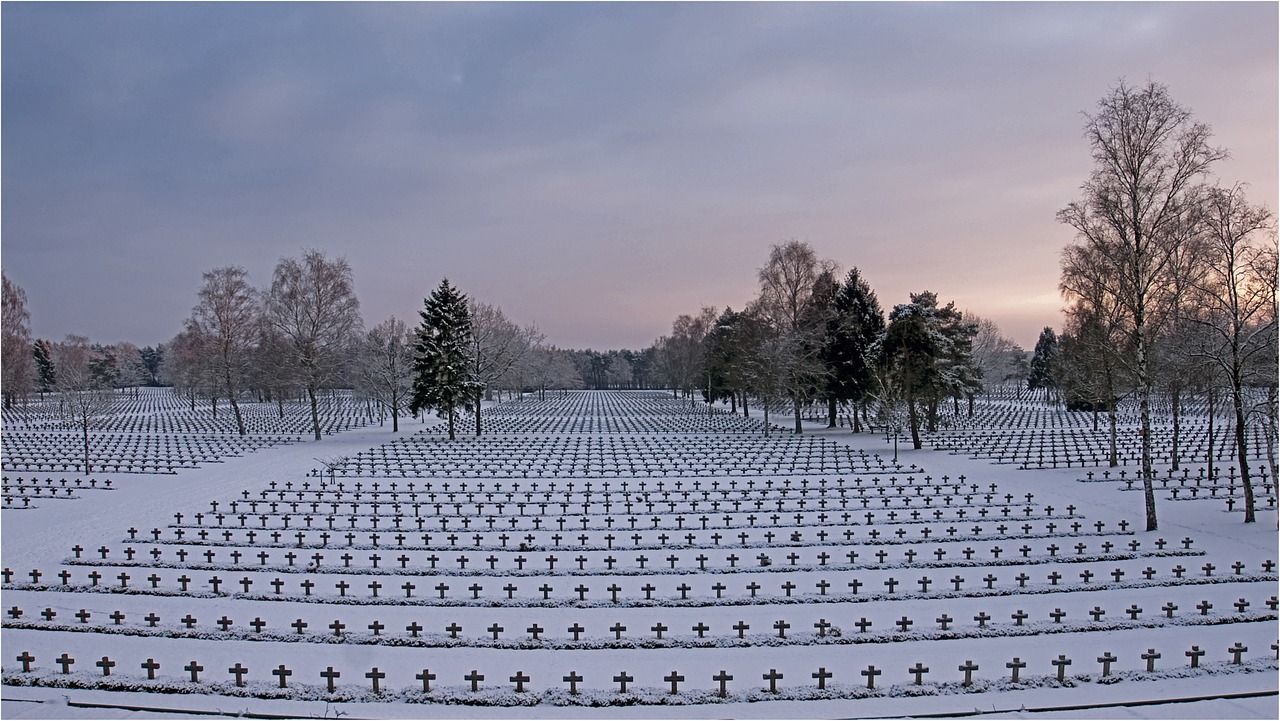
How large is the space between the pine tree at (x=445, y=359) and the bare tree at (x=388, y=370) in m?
4.07

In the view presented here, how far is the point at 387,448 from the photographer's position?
33750mm

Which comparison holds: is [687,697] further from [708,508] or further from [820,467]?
[820,467]

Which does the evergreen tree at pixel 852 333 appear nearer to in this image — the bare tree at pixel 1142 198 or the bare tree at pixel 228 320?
the bare tree at pixel 1142 198

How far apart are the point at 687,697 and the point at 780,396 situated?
3703 centimetres

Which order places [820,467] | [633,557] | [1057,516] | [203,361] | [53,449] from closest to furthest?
[633,557], [1057,516], [820,467], [53,449], [203,361]

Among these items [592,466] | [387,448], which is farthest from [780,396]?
[387,448]

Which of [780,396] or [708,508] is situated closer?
[708,508]

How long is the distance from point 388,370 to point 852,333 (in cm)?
3223

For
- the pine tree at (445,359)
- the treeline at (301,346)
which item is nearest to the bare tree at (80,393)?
the treeline at (301,346)

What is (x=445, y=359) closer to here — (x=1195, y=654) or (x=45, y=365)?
(x=1195, y=654)

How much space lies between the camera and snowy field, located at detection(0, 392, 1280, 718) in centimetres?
757

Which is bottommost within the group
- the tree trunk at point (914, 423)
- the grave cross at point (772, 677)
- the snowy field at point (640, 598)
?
the snowy field at point (640, 598)

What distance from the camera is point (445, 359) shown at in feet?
Answer: 131

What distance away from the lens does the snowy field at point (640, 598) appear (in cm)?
757
